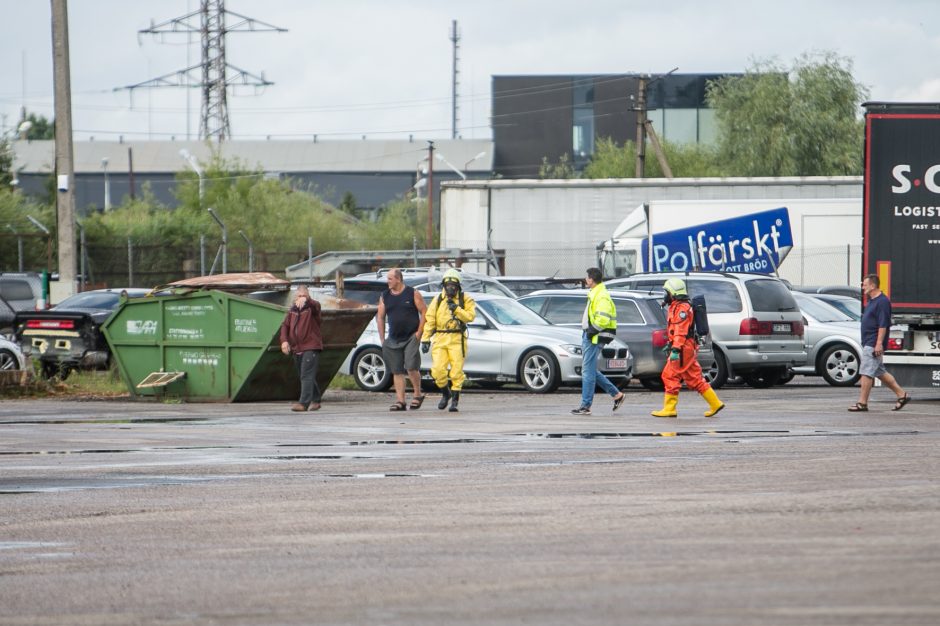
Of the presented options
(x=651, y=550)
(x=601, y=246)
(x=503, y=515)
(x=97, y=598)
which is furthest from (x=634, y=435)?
(x=601, y=246)

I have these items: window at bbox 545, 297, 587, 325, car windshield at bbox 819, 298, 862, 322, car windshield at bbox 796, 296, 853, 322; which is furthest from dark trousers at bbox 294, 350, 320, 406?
car windshield at bbox 819, 298, 862, 322

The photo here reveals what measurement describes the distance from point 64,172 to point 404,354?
9892 mm

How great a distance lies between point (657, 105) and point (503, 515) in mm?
74095

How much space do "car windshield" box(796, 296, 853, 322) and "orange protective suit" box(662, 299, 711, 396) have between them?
26.3 feet

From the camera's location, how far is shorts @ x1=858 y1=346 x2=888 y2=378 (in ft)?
60.2

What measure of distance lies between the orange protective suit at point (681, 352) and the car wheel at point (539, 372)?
4539 millimetres

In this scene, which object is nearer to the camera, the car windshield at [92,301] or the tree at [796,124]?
A: the car windshield at [92,301]

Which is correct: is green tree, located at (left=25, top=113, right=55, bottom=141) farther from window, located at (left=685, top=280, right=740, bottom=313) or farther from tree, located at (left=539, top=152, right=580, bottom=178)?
window, located at (left=685, top=280, right=740, bottom=313)

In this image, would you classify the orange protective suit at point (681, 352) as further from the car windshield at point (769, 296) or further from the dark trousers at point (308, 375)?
the car windshield at point (769, 296)

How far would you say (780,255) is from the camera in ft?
118

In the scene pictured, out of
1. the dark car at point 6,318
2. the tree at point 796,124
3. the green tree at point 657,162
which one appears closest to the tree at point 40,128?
the green tree at point 657,162

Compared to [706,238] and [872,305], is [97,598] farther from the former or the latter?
[706,238]

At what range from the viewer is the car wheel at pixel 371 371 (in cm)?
2253

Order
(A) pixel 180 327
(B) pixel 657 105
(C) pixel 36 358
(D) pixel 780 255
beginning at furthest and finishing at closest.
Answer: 1. (B) pixel 657 105
2. (D) pixel 780 255
3. (C) pixel 36 358
4. (A) pixel 180 327
